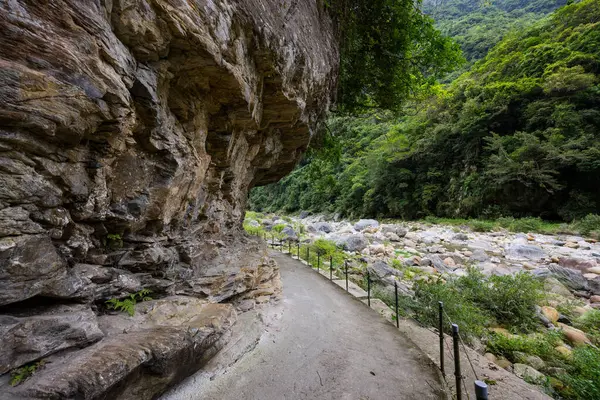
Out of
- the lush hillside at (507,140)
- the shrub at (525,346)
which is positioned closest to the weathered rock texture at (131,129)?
the shrub at (525,346)

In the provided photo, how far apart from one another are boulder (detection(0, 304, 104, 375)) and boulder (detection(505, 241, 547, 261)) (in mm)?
15428

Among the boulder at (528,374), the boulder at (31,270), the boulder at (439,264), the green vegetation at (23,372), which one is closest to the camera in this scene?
the green vegetation at (23,372)

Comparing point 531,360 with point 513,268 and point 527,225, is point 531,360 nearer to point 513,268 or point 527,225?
point 513,268

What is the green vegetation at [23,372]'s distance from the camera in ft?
6.27

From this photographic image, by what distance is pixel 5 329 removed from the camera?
77.7 inches

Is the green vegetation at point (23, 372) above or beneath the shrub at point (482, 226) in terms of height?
above

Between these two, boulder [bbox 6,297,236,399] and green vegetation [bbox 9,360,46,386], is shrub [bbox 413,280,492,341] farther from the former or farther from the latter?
green vegetation [bbox 9,360,46,386]

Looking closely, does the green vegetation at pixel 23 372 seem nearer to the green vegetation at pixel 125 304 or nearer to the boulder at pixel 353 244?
the green vegetation at pixel 125 304

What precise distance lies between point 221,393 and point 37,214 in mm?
2871

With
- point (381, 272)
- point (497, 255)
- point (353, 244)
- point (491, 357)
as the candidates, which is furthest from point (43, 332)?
point (497, 255)

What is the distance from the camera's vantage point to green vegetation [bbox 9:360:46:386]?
6.27 ft

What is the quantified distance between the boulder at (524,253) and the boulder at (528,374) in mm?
9633

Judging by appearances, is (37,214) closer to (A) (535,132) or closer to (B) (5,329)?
(B) (5,329)

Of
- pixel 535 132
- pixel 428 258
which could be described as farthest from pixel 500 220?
pixel 428 258
